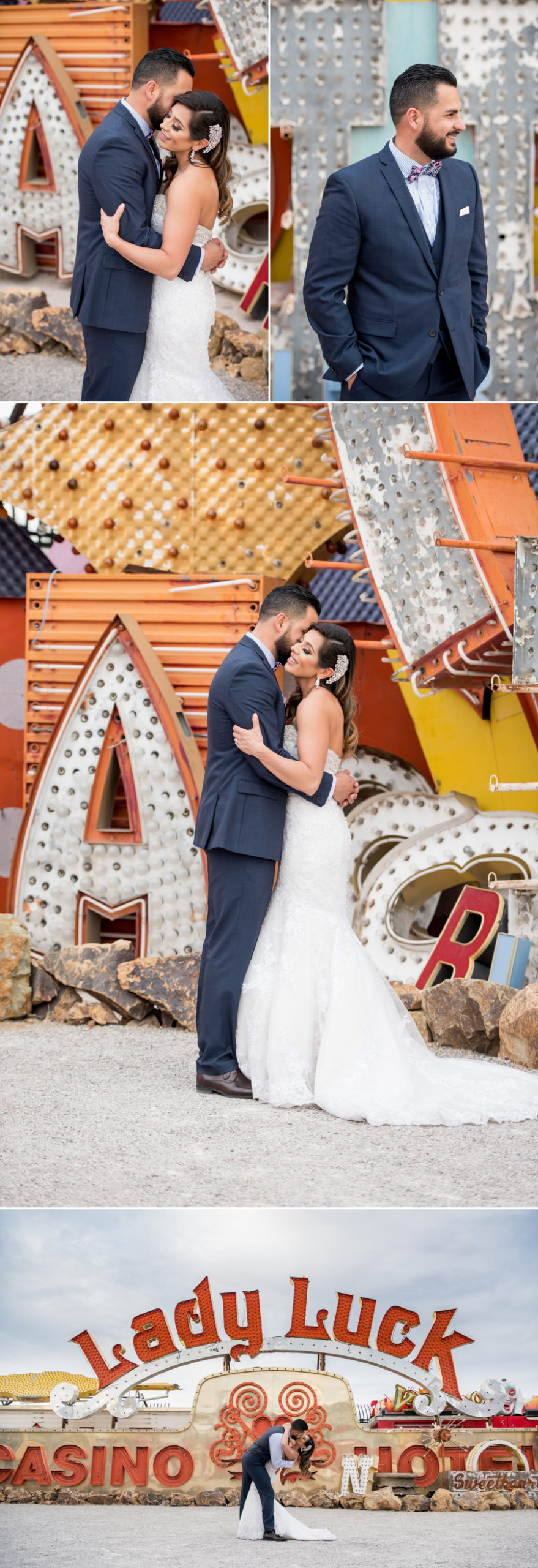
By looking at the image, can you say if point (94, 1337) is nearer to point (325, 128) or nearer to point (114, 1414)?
point (114, 1414)

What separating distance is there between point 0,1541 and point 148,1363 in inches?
17.8

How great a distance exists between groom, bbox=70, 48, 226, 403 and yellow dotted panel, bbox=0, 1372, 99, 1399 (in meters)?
3.40

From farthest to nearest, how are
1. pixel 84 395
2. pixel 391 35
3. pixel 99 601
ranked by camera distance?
pixel 99 601 < pixel 84 395 < pixel 391 35

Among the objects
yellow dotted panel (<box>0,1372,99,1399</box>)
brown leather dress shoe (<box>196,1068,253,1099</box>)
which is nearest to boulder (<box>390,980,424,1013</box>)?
brown leather dress shoe (<box>196,1068,253,1099</box>)

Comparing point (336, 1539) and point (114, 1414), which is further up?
point (114, 1414)

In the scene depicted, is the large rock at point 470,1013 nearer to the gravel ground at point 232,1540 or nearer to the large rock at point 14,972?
the large rock at point 14,972

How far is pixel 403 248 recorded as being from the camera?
14.1 feet

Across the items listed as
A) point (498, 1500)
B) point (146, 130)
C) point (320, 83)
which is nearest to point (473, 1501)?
point (498, 1500)

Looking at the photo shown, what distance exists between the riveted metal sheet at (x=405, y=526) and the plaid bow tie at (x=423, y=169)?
113 cm

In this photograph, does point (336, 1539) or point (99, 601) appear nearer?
point (336, 1539)

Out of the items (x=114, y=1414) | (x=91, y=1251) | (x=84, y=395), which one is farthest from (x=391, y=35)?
(x=114, y=1414)

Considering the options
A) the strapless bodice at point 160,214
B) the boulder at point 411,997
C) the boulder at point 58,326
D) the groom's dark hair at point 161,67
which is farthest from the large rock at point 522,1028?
the boulder at point 58,326

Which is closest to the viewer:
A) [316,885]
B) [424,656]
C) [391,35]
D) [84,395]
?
[316,885]

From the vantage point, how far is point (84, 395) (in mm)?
5215
